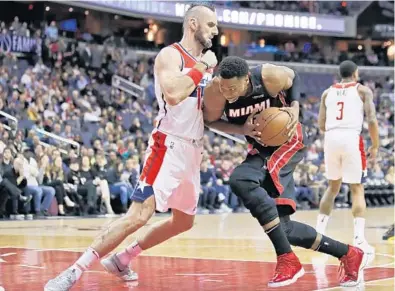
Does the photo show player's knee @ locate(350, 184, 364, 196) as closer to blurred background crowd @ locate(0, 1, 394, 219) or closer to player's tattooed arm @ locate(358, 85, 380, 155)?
player's tattooed arm @ locate(358, 85, 380, 155)

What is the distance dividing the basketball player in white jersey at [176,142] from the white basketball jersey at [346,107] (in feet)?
10.7

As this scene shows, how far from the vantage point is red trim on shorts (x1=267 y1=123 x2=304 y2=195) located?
5754mm

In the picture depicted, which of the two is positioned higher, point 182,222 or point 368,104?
point 368,104

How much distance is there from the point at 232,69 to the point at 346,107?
3.68 m

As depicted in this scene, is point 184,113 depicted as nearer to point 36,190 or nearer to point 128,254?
point 128,254

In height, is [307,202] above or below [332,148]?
below

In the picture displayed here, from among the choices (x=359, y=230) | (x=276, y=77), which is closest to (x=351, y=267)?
(x=276, y=77)

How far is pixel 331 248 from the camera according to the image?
5891 mm

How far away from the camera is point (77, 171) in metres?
14.7

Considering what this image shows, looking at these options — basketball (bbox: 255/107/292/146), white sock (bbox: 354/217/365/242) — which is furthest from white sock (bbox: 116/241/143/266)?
white sock (bbox: 354/217/365/242)

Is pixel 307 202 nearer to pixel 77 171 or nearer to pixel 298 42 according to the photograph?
pixel 77 171

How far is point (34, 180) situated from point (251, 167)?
8.49m

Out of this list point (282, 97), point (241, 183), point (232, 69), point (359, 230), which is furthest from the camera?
point (359, 230)

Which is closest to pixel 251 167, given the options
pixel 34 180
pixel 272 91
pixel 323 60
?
pixel 272 91
